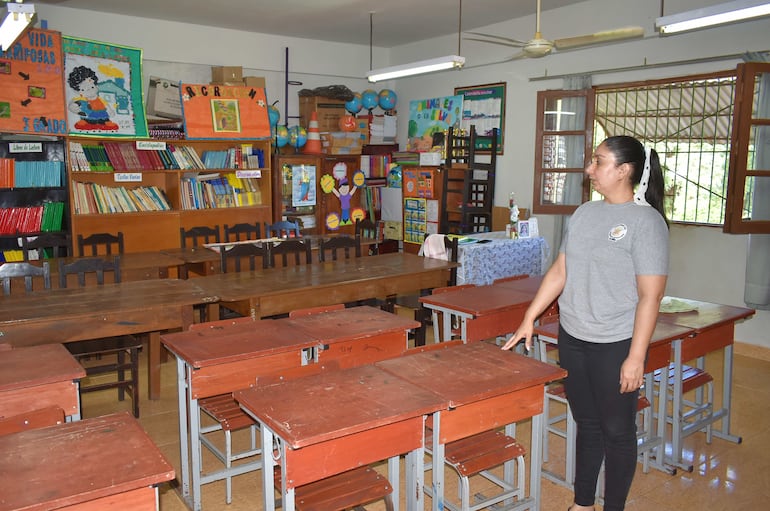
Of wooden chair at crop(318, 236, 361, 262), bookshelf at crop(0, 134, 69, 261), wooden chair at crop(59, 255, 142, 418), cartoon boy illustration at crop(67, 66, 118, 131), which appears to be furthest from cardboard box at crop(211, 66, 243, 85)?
wooden chair at crop(59, 255, 142, 418)

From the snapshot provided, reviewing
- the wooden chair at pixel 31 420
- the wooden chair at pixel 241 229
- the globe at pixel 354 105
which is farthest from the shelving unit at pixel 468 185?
the wooden chair at pixel 31 420

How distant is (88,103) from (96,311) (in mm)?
3567

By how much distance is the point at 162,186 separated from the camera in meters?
7.17

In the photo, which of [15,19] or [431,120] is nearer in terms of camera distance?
[15,19]

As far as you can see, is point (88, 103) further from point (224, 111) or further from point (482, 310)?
point (482, 310)

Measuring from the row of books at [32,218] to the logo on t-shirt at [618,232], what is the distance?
5550 mm

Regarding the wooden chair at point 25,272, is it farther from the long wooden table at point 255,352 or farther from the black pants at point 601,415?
the black pants at point 601,415

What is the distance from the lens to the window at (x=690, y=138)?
509cm

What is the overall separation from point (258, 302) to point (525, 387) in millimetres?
2020

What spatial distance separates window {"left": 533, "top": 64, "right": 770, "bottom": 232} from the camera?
5086mm

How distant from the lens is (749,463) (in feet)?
11.6

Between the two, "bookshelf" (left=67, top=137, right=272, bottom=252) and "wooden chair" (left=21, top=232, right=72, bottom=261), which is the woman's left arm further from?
"bookshelf" (left=67, top=137, right=272, bottom=252)

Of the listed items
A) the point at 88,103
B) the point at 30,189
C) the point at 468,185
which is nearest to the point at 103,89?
the point at 88,103

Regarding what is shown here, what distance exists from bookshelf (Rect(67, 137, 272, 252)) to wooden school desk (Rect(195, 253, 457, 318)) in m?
2.43
